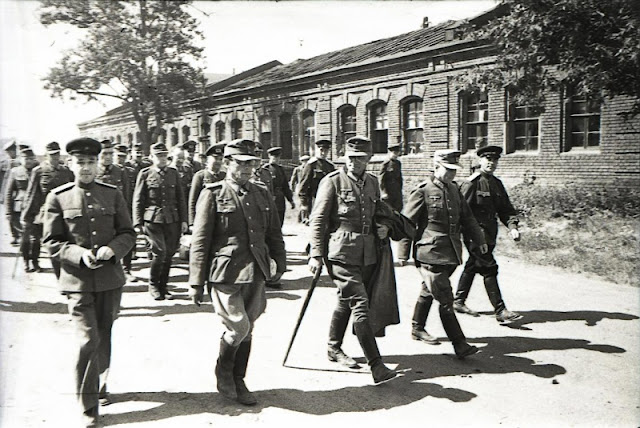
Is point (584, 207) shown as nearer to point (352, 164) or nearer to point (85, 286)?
point (352, 164)

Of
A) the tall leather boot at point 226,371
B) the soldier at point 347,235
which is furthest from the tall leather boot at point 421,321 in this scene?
the tall leather boot at point 226,371

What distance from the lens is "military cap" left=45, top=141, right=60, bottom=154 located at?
8.71 metres

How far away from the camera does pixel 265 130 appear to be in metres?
26.4

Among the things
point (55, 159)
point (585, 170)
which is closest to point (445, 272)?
point (55, 159)

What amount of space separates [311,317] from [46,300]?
12.3 feet

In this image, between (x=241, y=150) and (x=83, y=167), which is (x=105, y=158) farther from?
(x=241, y=150)

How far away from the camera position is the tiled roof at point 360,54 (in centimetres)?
2006

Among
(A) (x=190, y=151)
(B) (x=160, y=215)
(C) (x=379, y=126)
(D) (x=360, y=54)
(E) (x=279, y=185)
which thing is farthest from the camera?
(D) (x=360, y=54)

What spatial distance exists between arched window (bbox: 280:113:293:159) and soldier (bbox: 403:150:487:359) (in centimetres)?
1945

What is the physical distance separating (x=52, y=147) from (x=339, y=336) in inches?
232

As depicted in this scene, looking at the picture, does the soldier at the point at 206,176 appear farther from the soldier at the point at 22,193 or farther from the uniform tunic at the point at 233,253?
the uniform tunic at the point at 233,253

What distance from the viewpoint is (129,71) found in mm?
14180

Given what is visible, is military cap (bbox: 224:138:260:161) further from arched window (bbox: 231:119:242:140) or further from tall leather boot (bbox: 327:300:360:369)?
arched window (bbox: 231:119:242:140)

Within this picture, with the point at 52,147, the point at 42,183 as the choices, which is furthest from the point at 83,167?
the point at 52,147
